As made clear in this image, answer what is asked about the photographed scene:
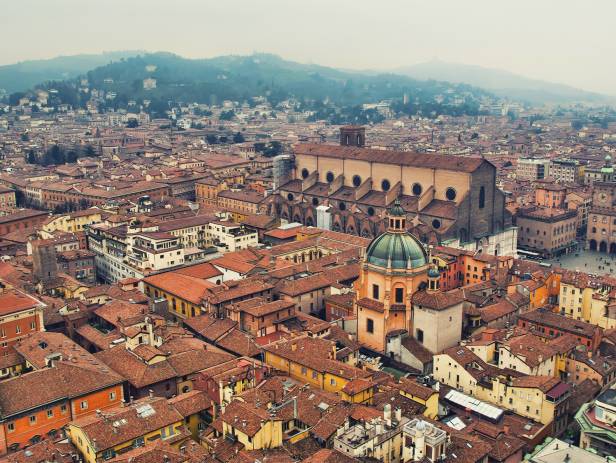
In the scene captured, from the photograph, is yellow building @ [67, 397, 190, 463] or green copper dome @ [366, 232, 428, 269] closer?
yellow building @ [67, 397, 190, 463]

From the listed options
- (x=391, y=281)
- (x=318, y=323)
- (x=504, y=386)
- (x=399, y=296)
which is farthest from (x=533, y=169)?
(x=504, y=386)

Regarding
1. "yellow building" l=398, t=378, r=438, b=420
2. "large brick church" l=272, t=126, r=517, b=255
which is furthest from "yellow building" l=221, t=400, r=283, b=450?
"large brick church" l=272, t=126, r=517, b=255

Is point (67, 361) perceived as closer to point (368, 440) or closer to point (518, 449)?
point (368, 440)

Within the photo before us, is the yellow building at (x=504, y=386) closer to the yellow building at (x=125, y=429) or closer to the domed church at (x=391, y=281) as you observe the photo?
the domed church at (x=391, y=281)

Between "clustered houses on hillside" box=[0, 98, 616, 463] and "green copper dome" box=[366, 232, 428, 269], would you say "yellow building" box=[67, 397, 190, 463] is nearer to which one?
"clustered houses on hillside" box=[0, 98, 616, 463]

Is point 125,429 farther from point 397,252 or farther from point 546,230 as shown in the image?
point 546,230

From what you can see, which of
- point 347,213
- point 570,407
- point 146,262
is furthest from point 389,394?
point 347,213

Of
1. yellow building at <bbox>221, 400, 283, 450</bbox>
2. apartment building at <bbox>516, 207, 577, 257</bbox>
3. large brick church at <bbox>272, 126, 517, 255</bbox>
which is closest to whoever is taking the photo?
yellow building at <bbox>221, 400, 283, 450</bbox>
